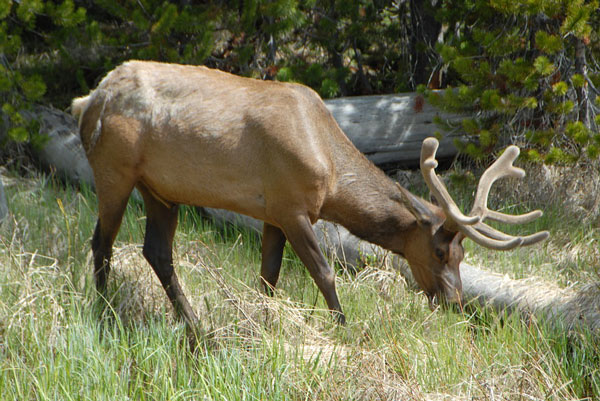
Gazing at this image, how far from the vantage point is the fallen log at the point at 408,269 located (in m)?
5.20

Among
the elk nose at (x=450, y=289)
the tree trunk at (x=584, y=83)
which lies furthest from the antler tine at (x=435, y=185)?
the tree trunk at (x=584, y=83)

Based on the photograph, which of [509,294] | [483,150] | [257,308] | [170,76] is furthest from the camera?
[483,150]

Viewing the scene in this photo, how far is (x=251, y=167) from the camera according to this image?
16.6ft

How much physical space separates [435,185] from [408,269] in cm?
126

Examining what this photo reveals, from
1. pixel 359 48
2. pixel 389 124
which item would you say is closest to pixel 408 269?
pixel 389 124

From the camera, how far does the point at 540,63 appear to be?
6.70 metres

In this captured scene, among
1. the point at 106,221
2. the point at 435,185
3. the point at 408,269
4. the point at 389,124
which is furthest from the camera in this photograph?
the point at 389,124

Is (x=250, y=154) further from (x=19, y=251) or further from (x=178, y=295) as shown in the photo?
(x=19, y=251)

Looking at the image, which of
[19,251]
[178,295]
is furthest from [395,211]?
[19,251]

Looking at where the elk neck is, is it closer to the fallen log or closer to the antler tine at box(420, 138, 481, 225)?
the antler tine at box(420, 138, 481, 225)

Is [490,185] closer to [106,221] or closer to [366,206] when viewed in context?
[366,206]

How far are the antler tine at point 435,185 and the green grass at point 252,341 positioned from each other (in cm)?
66

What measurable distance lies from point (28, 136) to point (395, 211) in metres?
3.92

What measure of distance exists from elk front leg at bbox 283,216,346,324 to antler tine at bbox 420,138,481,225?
2.76ft
